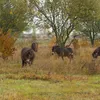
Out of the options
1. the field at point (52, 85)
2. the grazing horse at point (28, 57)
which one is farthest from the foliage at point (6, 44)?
the field at point (52, 85)

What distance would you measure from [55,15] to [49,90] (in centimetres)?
1335

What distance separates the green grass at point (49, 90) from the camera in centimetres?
1081

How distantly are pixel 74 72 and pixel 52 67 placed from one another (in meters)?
1.66

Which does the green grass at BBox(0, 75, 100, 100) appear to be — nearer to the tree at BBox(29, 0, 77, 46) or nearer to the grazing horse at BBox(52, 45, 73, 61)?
the grazing horse at BBox(52, 45, 73, 61)

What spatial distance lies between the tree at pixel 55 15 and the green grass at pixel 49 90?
10432 mm

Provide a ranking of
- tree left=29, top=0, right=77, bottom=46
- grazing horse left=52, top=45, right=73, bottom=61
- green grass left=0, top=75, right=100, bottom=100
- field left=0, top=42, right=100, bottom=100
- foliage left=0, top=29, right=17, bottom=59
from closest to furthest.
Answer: green grass left=0, top=75, right=100, bottom=100
field left=0, top=42, right=100, bottom=100
foliage left=0, top=29, right=17, bottom=59
tree left=29, top=0, right=77, bottom=46
grazing horse left=52, top=45, right=73, bottom=61

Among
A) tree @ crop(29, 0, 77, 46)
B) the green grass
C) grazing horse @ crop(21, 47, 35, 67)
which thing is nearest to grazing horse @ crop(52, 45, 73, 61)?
tree @ crop(29, 0, 77, 46)

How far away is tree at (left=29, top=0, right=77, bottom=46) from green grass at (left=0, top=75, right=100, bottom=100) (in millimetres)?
10432

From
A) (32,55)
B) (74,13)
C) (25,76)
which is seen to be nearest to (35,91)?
(25,76)

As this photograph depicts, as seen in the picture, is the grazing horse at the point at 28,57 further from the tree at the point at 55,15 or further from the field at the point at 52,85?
the tree at the point at 55,15

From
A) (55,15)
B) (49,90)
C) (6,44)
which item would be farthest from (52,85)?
(55,15)

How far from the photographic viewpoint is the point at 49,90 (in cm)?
1212

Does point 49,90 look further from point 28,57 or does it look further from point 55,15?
point 55,15

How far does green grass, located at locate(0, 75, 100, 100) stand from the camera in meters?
10.8
